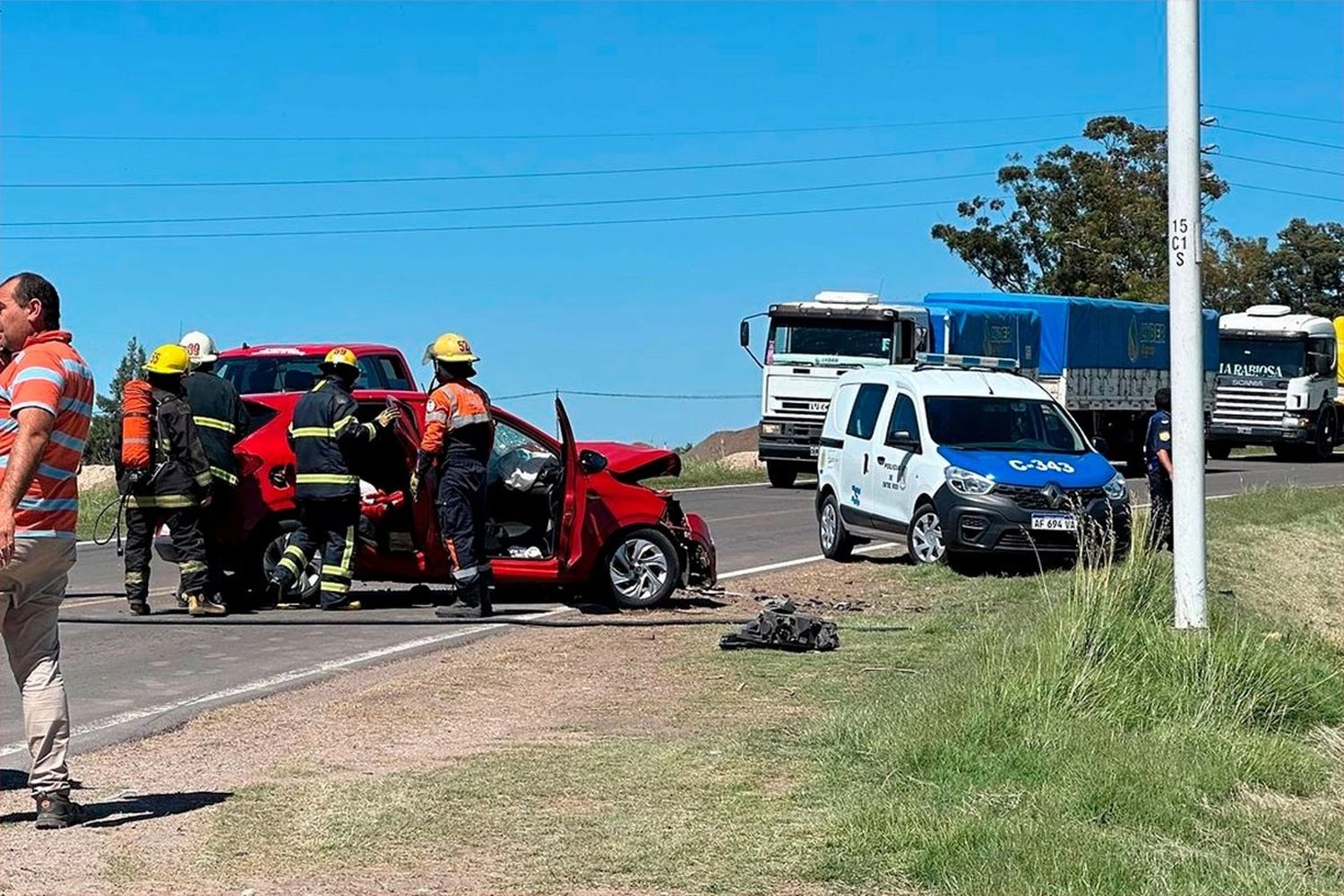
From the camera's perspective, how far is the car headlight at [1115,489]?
1717cm

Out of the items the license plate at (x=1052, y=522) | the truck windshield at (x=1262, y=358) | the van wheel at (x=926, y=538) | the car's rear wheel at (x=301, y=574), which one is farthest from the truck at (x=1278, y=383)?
the car's rear wheel at (x=301, y=574)

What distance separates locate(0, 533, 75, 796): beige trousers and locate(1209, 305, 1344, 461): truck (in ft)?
130

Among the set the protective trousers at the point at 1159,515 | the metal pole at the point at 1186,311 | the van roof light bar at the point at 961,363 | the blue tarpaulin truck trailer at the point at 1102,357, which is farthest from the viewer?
the blue tarpaulin truck trailer at the point at 1102,357

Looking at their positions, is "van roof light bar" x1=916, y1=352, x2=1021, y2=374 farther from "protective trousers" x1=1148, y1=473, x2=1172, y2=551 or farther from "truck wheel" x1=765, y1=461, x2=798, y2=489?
"truck wheel" x1=765, y1=461, x2=798, y2=489

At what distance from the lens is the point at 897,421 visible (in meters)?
18.1

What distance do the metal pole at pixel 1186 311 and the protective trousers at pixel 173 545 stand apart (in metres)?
6.80

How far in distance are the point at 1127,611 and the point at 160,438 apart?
266 inches

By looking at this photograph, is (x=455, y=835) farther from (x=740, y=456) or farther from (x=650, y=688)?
(x=740, y=456)

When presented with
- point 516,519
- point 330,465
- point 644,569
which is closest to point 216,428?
point 330,465

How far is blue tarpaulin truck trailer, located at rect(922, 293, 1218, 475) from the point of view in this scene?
35.3 m

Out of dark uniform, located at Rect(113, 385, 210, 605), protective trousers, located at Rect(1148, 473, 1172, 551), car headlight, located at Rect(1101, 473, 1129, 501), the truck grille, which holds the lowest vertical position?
protective trousers, located at Rect(1148, 473, 1172, 551)

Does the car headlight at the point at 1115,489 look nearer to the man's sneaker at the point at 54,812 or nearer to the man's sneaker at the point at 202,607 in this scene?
the man's sneaker at the point at 202,607

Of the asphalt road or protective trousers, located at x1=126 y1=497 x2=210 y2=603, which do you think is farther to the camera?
A: protective trousers, located at x1=126 y1=497 x2=210 y2=603

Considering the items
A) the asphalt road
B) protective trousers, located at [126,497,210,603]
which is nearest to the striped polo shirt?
the asphalt road
